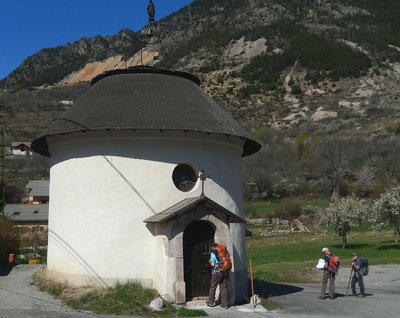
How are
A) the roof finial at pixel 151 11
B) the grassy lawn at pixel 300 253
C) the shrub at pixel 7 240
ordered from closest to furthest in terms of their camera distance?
the roof finial at pixel 151 11
the grassy lawn at pixel 300 253
the shrub at pixel 7 240

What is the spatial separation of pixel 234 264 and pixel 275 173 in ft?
202

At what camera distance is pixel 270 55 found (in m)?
135

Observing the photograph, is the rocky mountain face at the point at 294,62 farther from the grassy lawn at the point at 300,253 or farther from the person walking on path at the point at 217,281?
the person walking on path at the point at 217,281

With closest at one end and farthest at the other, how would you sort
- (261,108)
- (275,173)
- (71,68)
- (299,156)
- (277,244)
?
(277,244) < (275,173) < (299,156) < (261,108) < (71,68)

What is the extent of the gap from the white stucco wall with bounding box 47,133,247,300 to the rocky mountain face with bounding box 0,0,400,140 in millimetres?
81172

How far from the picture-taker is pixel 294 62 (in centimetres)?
13112

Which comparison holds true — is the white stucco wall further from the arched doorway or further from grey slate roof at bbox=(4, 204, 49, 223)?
grey slate roof at bbox=(4, 204, 49, 223)

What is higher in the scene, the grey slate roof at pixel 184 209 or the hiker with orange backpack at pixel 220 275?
the grey slate roof at pixel 184 209

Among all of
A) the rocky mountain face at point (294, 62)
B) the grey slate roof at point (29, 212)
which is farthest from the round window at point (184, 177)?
the rocky mountain face at point (294, 62)

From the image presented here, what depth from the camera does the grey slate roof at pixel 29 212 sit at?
183 feet

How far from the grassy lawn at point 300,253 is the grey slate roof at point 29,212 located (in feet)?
79.8

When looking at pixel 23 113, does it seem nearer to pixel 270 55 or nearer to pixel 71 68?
pixel 270 55

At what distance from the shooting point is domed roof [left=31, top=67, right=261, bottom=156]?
14.1 meters

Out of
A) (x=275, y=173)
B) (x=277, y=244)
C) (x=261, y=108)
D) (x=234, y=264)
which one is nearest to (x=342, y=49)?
(x=261, y=108)
